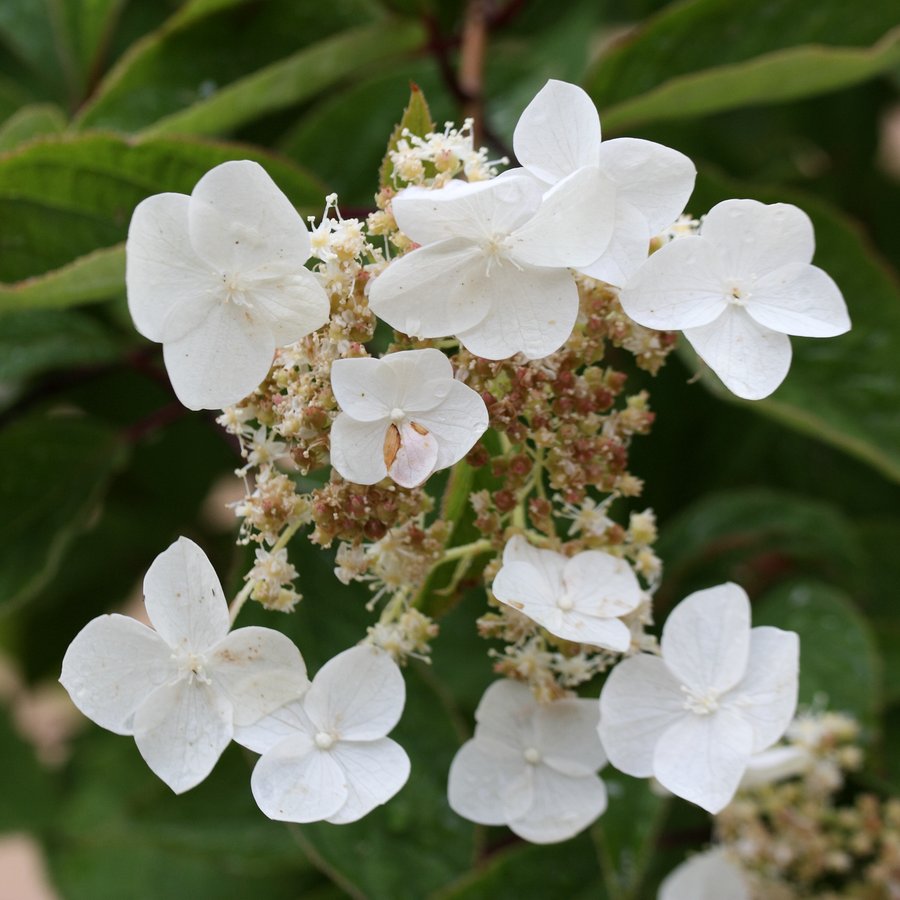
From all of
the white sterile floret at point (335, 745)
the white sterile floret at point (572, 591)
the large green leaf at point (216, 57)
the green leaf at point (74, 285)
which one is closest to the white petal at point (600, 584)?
the white sterile floret at point (572, 591)

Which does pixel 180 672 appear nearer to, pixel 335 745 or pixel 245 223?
pixel 335 745

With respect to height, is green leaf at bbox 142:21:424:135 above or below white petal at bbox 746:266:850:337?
above

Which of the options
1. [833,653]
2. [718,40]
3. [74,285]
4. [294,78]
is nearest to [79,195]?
[74,285]

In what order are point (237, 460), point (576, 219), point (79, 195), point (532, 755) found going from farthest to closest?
point (237, 460) < point (79, 195) < point (532, 755) < point (576, 219)

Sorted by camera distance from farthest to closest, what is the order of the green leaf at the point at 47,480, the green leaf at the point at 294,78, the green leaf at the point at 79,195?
1. the green leaf at the point at 47,480
2. the green leaf at the point at 294,78
3. the green leaf at the point at 79,195

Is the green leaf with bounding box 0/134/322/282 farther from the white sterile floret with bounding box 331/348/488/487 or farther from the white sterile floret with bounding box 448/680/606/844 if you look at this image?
the white sterile floret with bounding box 448/680/606/844

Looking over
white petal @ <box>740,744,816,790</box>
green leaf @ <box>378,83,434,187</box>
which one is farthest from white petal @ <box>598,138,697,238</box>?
white petal @ <box>740,744,816,790</box>

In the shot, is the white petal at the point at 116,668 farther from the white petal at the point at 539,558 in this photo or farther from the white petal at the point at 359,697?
the white petal at the point at 539,558
